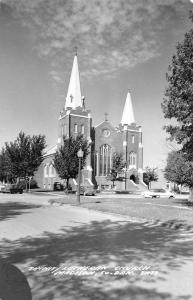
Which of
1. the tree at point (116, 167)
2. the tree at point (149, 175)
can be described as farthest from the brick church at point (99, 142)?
the tree at point (149, 175)

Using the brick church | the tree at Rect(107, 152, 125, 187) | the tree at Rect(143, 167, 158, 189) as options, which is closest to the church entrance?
the brick church

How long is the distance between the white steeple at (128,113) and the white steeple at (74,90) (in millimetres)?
11436

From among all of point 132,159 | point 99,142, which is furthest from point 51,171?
point 132,159

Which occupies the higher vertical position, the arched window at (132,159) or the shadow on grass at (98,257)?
the arched window at (132,159)

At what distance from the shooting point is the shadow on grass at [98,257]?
536 cm

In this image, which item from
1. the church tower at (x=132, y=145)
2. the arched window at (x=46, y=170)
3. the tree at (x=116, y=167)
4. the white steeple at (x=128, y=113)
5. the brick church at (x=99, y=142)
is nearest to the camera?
the tree at (x=116, y=167)

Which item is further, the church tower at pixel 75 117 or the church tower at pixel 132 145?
the church tower at pixel 132 145

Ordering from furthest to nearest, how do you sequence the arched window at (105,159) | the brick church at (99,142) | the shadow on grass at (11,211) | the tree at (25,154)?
the arched window at (105,159), the brick church at (99,142), the tree at (25,154), the shadow on grass at (11,211)

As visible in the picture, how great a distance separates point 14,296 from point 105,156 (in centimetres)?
6665

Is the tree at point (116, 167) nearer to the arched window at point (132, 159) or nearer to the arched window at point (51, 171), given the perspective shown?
the arched window at point (132, 159)

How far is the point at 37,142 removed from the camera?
49.4 m

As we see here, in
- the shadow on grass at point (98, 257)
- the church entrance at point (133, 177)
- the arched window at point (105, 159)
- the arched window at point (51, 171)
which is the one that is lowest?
the shadow on grass at point (98, 257)

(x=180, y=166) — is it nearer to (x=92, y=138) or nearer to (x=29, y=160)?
(x=29, y=160)

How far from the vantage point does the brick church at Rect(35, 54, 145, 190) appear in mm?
67312
